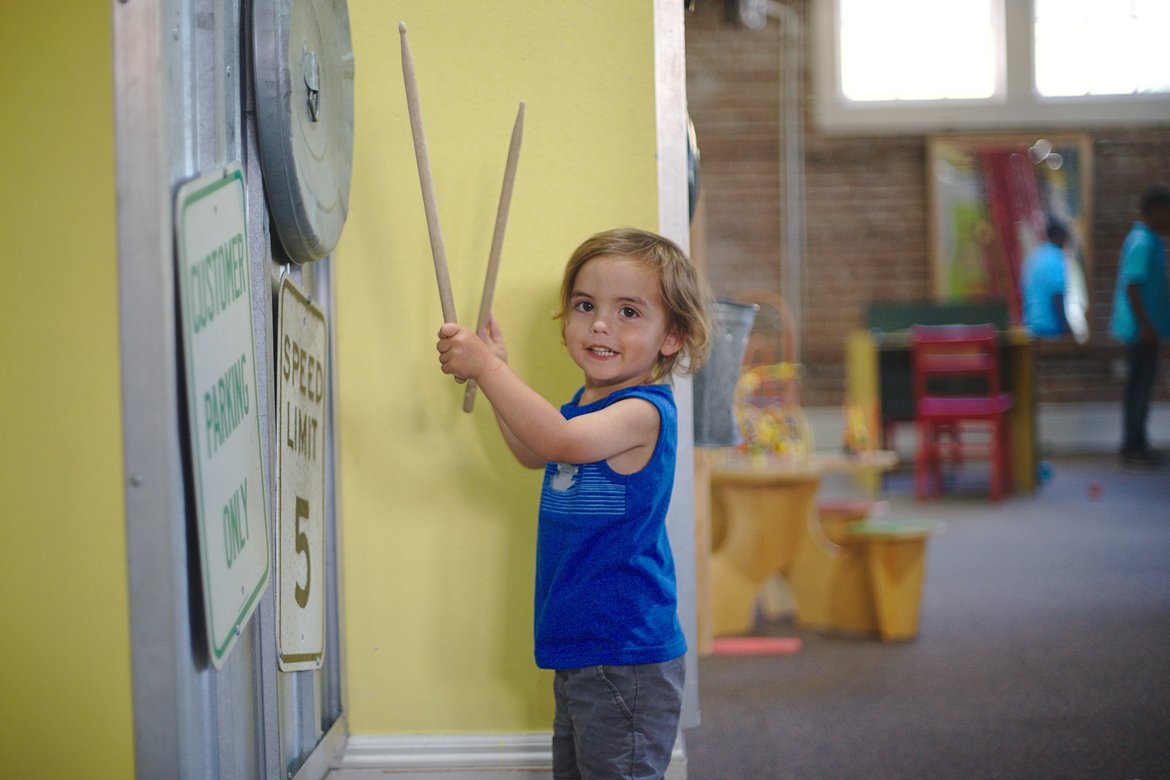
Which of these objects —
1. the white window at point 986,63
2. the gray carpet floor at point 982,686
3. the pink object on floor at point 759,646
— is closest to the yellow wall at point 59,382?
the gray carpet floor at point 982,686

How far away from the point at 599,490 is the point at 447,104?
0.72 m

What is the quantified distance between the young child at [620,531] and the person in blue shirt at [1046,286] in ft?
21.3

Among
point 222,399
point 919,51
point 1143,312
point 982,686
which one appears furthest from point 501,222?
point 919,51

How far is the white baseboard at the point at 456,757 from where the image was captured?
5.70ft

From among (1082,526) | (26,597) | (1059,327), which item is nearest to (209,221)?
(26,597)

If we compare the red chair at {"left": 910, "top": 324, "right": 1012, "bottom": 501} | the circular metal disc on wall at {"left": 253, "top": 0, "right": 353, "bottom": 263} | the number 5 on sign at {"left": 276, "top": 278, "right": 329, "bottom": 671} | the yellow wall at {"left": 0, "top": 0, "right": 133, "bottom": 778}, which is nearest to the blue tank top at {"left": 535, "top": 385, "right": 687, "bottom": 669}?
the number 5 on sign at {"left": 276, "top": 278, "right": 329, "bottom": 671}

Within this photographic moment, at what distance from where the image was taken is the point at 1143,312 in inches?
257

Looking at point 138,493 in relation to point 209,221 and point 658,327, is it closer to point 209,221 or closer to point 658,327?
point 209,221

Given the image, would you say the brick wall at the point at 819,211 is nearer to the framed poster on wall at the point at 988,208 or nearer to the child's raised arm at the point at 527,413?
the framed poster on wall at the point at 988,208

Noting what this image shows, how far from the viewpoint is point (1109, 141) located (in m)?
7.75

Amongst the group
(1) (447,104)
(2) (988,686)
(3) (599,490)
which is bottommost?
(2) (988,686)

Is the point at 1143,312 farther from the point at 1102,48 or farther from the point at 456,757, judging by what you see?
the point at 456,757

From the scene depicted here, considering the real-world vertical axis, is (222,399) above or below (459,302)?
below

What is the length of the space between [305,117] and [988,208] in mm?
7001
